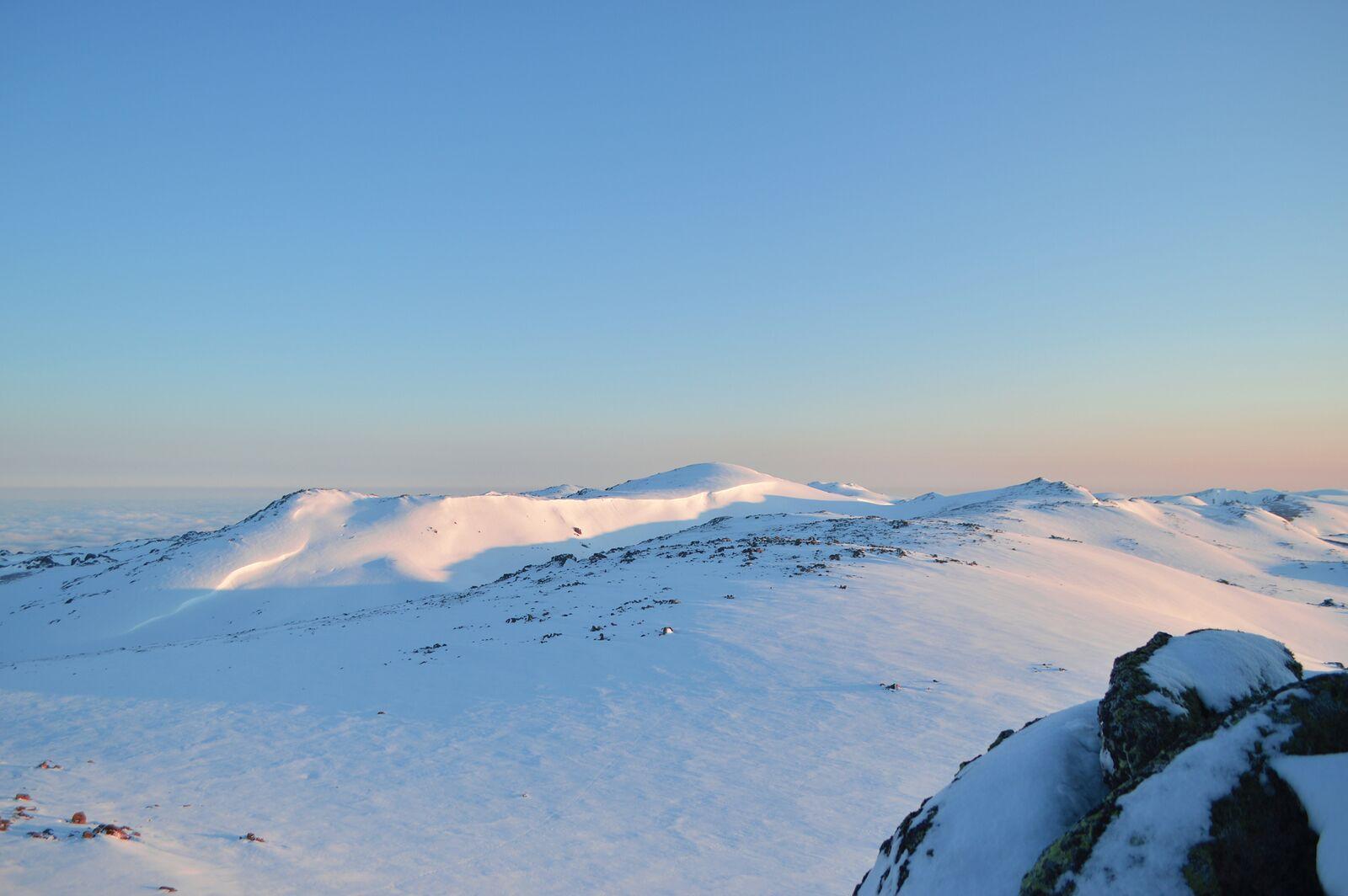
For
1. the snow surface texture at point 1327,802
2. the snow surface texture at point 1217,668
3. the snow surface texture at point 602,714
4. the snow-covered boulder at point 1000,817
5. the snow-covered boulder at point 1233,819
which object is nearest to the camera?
the snow surface texture at point 1327,802

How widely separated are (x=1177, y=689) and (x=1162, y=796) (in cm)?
138

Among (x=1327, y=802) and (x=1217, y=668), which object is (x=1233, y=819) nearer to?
(x=1327, y=802)

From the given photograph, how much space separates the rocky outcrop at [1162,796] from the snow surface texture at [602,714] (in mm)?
3326

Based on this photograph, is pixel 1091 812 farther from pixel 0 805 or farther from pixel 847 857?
pixel 0 805

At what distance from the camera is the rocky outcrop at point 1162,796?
331 cm

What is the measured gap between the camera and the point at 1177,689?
470 cm

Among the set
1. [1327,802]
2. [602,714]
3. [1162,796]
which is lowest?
[602,714]

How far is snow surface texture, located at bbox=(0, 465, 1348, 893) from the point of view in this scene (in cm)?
807

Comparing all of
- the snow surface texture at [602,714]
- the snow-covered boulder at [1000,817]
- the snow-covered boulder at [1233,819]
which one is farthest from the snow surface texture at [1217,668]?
the snow surface texture at [602,714]

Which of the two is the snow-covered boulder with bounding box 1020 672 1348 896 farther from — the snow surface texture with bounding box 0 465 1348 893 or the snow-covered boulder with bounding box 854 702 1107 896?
the snow surface texture with bounding box 0 465 1348 893

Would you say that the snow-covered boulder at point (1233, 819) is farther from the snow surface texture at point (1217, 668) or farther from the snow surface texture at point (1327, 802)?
the snow surface texture at point (1217, 668)

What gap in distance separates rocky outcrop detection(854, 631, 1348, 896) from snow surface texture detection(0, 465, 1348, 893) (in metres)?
3.33

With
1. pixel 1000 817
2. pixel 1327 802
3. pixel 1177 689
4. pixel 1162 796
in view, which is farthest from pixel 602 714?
pixel 1327 802

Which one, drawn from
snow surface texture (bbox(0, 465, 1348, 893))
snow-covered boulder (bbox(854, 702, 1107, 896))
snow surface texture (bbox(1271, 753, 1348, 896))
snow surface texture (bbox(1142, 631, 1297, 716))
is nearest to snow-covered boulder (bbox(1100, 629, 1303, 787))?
snow surface texture (bbox(1142, 631, 1297, 716))
